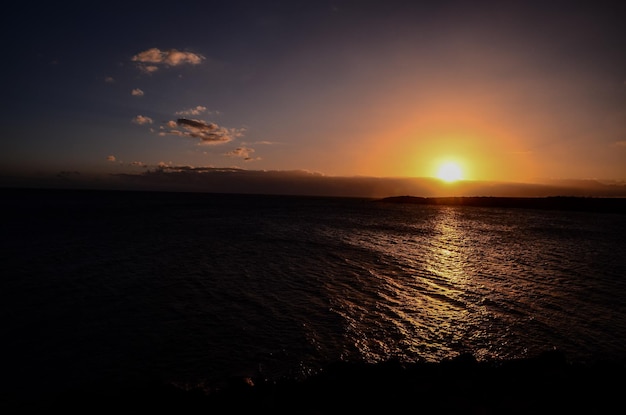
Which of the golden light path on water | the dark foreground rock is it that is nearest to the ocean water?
the golden light path on water

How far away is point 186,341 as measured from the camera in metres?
15.4

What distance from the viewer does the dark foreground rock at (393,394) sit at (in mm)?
8875

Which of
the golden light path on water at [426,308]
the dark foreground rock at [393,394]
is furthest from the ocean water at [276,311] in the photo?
the dark foreground rock at [393,394]

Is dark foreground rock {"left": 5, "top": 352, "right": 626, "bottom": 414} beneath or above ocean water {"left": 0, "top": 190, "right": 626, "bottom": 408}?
above

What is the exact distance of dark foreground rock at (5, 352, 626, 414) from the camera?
8.88m

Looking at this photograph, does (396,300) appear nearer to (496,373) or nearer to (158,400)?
(496,373)

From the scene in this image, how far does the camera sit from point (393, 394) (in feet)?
31.8

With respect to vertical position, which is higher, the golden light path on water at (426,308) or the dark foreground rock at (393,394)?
the dark foreground rock at (393,394)

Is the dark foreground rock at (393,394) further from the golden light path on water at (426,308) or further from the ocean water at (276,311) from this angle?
the golden light path on water at (426,308)

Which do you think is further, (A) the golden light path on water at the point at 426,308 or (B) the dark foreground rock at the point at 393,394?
(A) the golden light path on water at the point at 426,308

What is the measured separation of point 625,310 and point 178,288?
102 feet

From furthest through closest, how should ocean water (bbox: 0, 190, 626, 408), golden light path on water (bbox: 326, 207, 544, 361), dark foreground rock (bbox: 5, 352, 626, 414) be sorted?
golden light path on water (bbox: 326, 207, 544, 361) < ocean water (bbox: 0, 190, 626, 408) < dark foreground rock (bbox: 5, 352, 626, 414)

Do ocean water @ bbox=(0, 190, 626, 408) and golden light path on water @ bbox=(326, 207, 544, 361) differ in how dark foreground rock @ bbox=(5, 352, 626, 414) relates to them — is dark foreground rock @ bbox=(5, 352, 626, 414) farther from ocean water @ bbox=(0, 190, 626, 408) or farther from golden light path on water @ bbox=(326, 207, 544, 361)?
golden light path on water @ bbox=(326, 207, 544, 361)

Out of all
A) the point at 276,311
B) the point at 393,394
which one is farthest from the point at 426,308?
the point at 393,394
